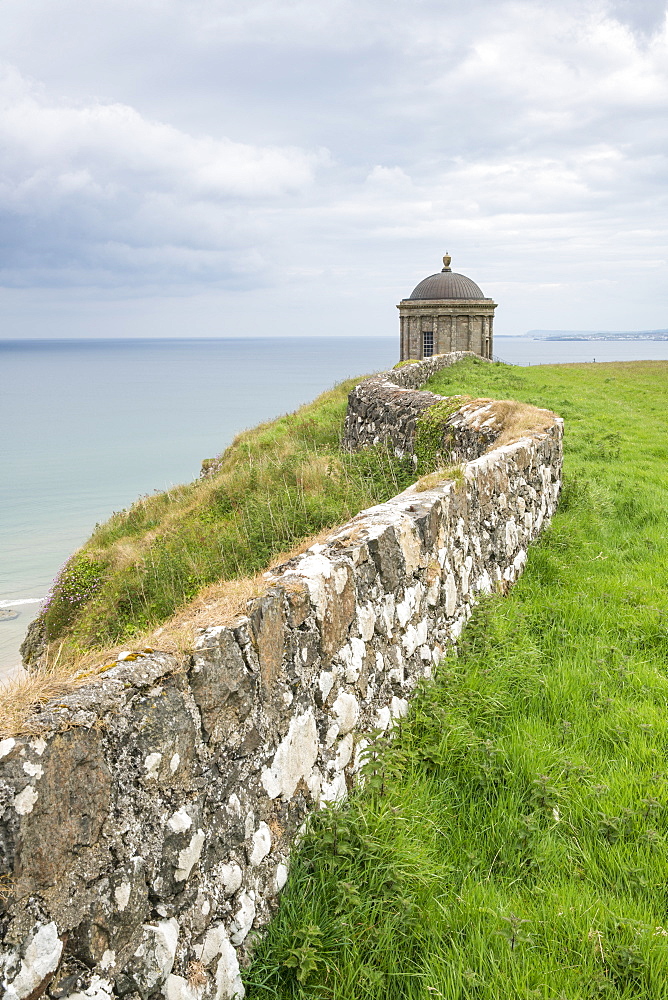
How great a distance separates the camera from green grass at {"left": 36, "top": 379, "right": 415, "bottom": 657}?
9.43 metres

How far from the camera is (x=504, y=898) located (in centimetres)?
318

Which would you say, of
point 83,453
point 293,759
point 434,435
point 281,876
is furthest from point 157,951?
point 83,453

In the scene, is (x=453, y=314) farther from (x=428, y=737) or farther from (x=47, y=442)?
(x=428, y=737)

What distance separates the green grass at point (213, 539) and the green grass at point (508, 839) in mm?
3316

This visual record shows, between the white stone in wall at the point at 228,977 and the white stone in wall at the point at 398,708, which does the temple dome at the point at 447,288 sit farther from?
the white stone in wall at the point at 228,977

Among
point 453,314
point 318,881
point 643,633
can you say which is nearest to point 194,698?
point 318,881

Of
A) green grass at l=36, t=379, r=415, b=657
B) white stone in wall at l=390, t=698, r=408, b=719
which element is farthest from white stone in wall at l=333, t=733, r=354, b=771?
green grass at l=36, t=379, r=415, b=657

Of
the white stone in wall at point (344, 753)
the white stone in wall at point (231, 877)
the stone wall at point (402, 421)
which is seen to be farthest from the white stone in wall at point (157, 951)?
the stone wall at point (402, 421)

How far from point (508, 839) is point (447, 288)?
5034cm

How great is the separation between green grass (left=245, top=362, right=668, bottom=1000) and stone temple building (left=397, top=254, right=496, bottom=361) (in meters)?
44.4

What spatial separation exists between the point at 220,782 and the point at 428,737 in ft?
6.09

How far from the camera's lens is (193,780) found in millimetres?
2656

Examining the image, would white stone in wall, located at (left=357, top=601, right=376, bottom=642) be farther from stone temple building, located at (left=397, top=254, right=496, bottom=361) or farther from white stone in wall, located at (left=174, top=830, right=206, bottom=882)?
stone temple building, located at (left=397, top=254, right=496, bottom=361)

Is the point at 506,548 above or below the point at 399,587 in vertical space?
below
